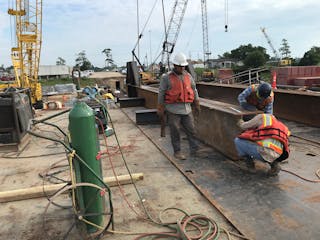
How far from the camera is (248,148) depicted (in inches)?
167

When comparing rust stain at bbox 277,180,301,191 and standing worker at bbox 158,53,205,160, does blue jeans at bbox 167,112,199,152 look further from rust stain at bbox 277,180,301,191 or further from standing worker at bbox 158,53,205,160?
rust stain at bbox 277,180,301,191

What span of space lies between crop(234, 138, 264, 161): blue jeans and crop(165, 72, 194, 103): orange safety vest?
1.28 m

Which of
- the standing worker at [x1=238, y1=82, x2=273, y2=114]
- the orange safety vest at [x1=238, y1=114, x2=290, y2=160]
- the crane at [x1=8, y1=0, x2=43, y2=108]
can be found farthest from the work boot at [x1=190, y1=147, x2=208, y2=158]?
the crane at [x1=8, y1=0, x2=43, y2=108]

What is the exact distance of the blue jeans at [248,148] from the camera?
4.14 metres

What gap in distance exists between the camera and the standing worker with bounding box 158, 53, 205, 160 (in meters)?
5.17

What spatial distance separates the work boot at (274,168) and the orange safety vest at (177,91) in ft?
5.80

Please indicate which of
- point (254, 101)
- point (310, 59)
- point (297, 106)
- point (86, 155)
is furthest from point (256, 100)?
point (310, 59)

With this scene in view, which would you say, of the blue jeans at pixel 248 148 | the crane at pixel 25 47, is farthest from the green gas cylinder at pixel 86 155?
the crane at pixel 25 47

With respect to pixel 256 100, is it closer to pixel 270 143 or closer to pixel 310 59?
pixel 270 143

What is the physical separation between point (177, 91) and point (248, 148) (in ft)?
5.19

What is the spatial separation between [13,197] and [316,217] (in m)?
3.68

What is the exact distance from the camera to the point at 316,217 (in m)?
3.23

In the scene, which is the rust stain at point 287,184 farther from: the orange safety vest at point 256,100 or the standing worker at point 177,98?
the standing worker at point 177,98

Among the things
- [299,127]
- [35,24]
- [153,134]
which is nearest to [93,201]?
[153,134]
